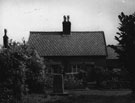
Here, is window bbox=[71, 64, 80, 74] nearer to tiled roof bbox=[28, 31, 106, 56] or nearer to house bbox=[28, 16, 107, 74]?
house bbox=[28, 16, 107, 74]

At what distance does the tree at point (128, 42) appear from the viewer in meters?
15.4

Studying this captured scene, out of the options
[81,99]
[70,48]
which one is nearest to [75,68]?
[70,48]

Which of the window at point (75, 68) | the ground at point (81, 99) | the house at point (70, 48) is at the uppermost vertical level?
the house at point (70, 48)

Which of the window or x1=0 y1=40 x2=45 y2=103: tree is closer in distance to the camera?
x1=0 y1=40 x2=45 y2=103: tree

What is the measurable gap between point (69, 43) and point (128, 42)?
21.5m

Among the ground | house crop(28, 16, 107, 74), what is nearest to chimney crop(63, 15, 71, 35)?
house crop(28, 16, 107, 74)

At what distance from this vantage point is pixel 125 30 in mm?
15633

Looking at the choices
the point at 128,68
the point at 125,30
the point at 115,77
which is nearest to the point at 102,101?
the point at 128,68

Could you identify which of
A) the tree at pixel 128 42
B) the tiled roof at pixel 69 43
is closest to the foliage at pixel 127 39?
the tree at pixel 128 42

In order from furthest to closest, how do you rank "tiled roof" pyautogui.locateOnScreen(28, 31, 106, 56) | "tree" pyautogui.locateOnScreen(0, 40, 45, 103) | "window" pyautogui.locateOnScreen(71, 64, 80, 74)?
"tiled roof" pyautogui.locateOnScreen(28, 31, 106, 56) < "window" pyautogui.locateOnScreen(71, 64, 80, 74) < "tree" pyautogui.locateOnScreen(0, 40, 45, 103)

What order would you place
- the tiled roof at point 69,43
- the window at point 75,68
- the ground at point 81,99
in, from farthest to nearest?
the tiled roof at point 69,43, the window at point 75,68, the ground at point 81,99

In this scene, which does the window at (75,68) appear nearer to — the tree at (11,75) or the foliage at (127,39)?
the foliage at (127,39)

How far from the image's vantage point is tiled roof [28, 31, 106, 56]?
115 ft

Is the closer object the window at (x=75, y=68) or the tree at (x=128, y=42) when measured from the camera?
the tree at (x=128, y=42)
